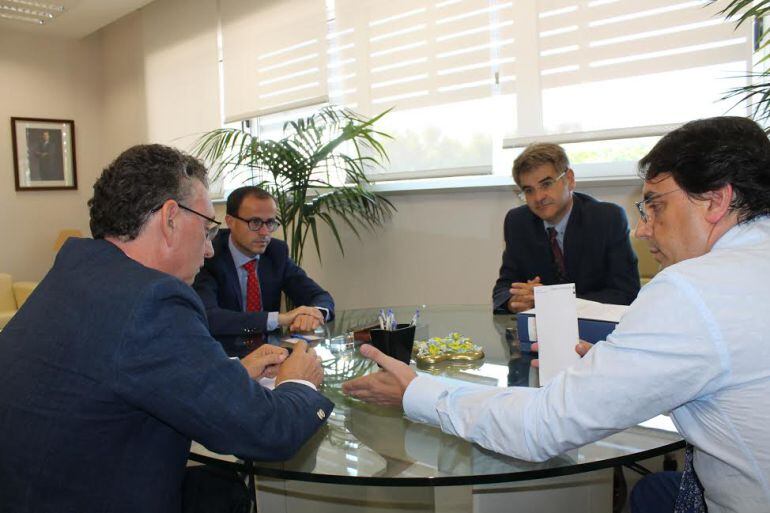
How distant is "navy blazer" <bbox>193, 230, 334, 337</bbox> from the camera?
2.40 m

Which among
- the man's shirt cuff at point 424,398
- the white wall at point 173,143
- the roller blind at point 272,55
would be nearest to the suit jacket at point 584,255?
the white wall at point 173,143

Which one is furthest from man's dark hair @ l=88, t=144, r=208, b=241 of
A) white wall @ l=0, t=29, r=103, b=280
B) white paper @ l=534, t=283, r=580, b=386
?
white wall @ l=0, t=29, r=103, b=280

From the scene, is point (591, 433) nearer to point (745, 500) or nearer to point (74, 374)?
point (745, 500)

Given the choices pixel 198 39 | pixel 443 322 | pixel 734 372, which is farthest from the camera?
pixel 198 39

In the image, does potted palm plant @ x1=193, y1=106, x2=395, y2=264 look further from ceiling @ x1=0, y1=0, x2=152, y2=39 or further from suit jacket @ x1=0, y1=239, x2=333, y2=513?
suit jacket @ x1=0, y1=239, x2=333, y2=513

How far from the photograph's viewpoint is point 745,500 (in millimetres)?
1000

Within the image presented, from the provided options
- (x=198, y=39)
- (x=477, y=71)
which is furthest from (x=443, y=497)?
(x=198, y=39)

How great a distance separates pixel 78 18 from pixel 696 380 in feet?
23.9

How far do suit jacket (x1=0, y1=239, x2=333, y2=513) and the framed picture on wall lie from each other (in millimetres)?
6922

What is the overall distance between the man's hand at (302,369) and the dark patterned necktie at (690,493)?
2.68 feet

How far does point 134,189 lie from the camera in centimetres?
127

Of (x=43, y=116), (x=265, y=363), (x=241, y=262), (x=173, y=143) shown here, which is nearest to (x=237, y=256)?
(x=241, y=262)

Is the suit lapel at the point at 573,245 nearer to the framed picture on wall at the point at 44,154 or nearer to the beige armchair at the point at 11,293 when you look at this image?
the beige armchair at the point at 11,293

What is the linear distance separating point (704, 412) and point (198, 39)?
6106 mm
